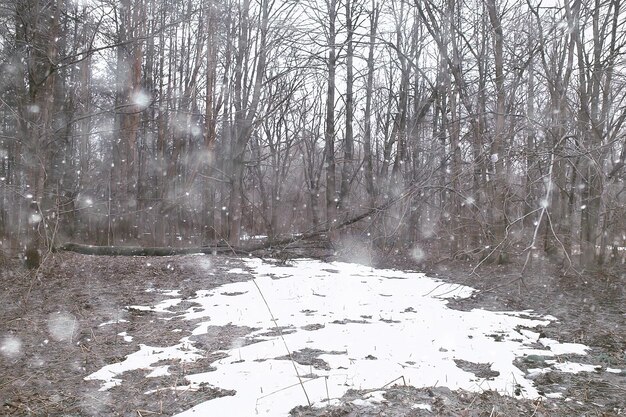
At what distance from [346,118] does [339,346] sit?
12146 millimetres

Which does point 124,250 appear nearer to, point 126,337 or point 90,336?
point 90,336

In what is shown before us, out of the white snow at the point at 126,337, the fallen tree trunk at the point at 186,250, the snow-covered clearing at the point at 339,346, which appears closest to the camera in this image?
the snow-covered clearing at the point at 339,346

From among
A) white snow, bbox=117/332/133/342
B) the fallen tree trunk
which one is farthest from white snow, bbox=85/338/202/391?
the fallen tree trunk

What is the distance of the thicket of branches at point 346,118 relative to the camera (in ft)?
20.9

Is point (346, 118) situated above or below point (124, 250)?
above

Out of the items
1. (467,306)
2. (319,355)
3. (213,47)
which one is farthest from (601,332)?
(213,47)

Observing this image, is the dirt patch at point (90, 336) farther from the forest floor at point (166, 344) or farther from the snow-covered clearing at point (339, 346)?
the snow-covered clearing at point (339, 346)

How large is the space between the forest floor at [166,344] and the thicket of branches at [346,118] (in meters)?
1.00

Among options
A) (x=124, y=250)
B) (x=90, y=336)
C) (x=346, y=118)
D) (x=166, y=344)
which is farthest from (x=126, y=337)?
(x=346, y=118)

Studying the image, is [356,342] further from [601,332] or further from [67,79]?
[67,79]

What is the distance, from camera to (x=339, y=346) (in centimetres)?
507

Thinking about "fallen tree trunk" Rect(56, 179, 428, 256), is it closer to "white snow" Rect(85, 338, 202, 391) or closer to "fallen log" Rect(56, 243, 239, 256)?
"fallen log" Rect(56, 243, 239, 256)

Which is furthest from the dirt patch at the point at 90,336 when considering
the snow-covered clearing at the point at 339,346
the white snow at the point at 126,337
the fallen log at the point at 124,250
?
the fallen log at the point at 124,250

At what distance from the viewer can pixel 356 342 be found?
17.0 feet
